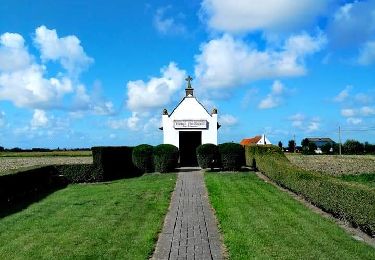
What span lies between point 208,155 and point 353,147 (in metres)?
40.2

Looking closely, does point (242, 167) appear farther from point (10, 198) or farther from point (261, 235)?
point (261, 235)

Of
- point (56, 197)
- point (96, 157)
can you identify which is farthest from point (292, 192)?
point (96, 157)

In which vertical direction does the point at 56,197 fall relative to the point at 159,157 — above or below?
below

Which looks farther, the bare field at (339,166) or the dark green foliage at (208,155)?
the dark green foliage at (208,155)

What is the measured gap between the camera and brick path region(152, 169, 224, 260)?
8.55 metres

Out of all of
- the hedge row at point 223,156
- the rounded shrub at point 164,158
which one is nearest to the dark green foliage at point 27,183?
the rounded shrub at point 164,158

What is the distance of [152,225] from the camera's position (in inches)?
447

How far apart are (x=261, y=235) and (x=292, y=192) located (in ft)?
27.2

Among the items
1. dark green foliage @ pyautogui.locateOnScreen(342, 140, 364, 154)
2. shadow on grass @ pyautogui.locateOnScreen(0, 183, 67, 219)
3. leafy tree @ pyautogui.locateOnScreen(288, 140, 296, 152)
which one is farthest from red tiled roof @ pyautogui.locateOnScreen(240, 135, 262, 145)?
shadow on grass @ pyautogui.locateOnScreen(0, 183, 67, 219)

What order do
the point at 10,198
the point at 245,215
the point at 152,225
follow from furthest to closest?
the point at 10,198
the point at 245,215
the point at 152,225

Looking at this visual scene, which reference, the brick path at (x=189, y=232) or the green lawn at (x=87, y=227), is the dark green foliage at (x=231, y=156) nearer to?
the green lawn at (x=87, y=227)

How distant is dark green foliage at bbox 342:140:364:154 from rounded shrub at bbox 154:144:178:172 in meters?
40.6

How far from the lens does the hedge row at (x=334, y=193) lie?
10.2 m

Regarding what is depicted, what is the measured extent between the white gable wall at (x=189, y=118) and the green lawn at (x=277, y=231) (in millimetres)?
16152
